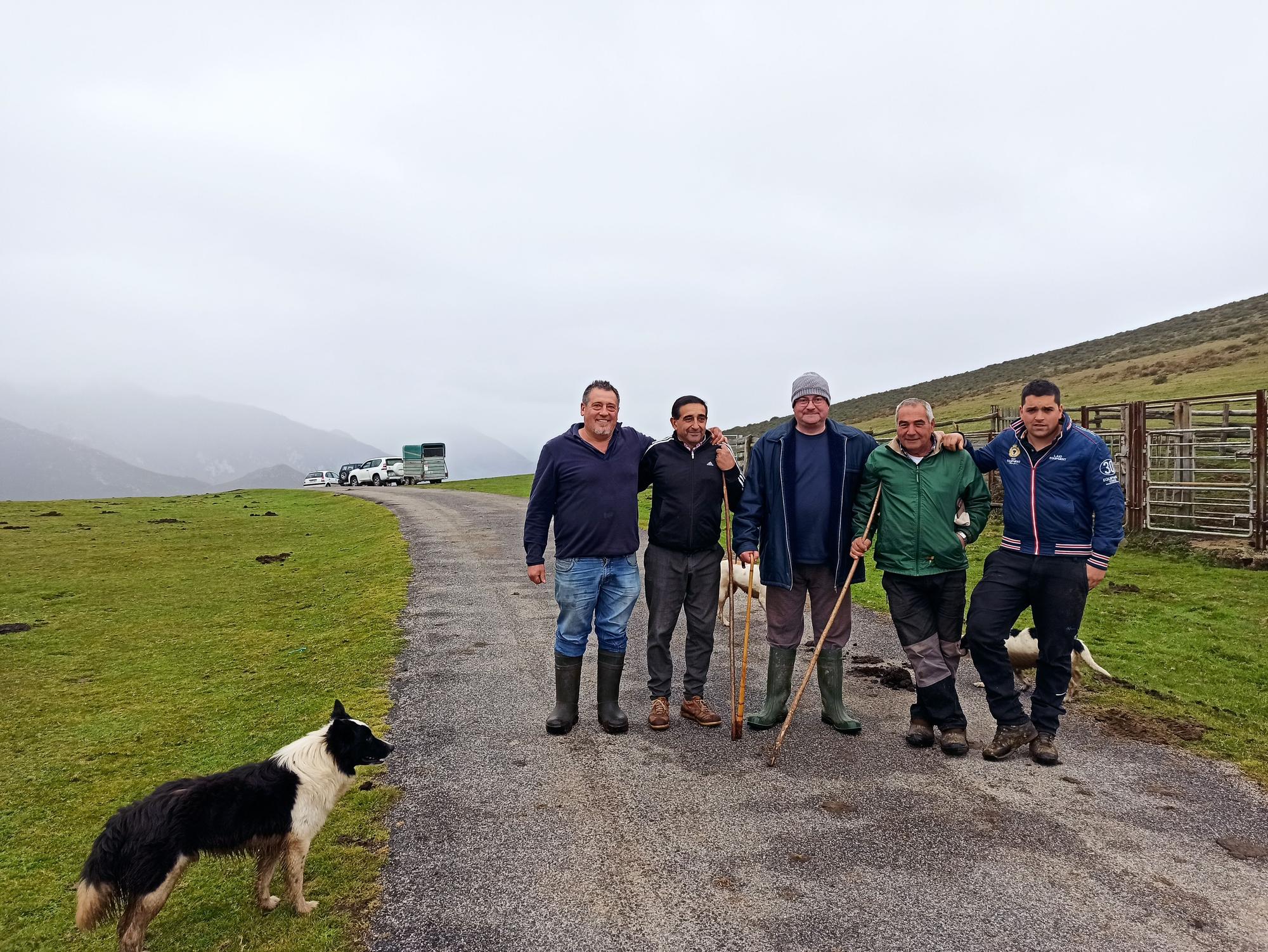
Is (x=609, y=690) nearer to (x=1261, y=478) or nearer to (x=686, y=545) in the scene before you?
(x=686, y=545)

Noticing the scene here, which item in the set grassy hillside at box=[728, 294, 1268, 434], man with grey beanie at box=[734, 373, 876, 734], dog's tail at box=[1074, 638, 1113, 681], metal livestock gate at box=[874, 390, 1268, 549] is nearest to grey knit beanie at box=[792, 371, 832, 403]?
man with grey beanie at box=[734, 373, 876, 734]

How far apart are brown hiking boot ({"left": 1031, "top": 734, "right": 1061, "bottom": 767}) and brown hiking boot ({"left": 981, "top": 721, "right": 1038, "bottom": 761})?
64 millimetres

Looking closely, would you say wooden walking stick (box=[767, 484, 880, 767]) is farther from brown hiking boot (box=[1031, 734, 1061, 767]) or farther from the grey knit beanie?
brown hiking boot (box=[1031, 734, 1061, 767])

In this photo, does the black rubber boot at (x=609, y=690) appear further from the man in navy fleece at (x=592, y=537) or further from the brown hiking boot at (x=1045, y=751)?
the brown hiking boot at (x=1045, y=751)

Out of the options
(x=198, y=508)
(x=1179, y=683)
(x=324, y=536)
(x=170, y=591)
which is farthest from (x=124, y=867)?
(x=198, y=508)

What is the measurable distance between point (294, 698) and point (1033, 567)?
22.8 feet

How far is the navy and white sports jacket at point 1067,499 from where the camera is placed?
515cm

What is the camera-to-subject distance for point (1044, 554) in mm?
5363

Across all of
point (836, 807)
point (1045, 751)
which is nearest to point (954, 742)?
point (1045, 751)

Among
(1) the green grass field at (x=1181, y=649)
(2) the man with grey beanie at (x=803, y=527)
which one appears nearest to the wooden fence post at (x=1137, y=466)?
(1) the green grass field at (x=1181, y=649)

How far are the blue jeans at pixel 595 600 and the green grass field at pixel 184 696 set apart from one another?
184cm

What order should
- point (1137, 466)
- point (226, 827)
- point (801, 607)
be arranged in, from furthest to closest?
point (1137, 466)
point (801, 607)
point (226, 827)

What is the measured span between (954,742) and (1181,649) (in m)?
4.76

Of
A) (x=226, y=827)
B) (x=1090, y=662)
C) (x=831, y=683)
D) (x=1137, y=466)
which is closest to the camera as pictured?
(x=226, y=827)
